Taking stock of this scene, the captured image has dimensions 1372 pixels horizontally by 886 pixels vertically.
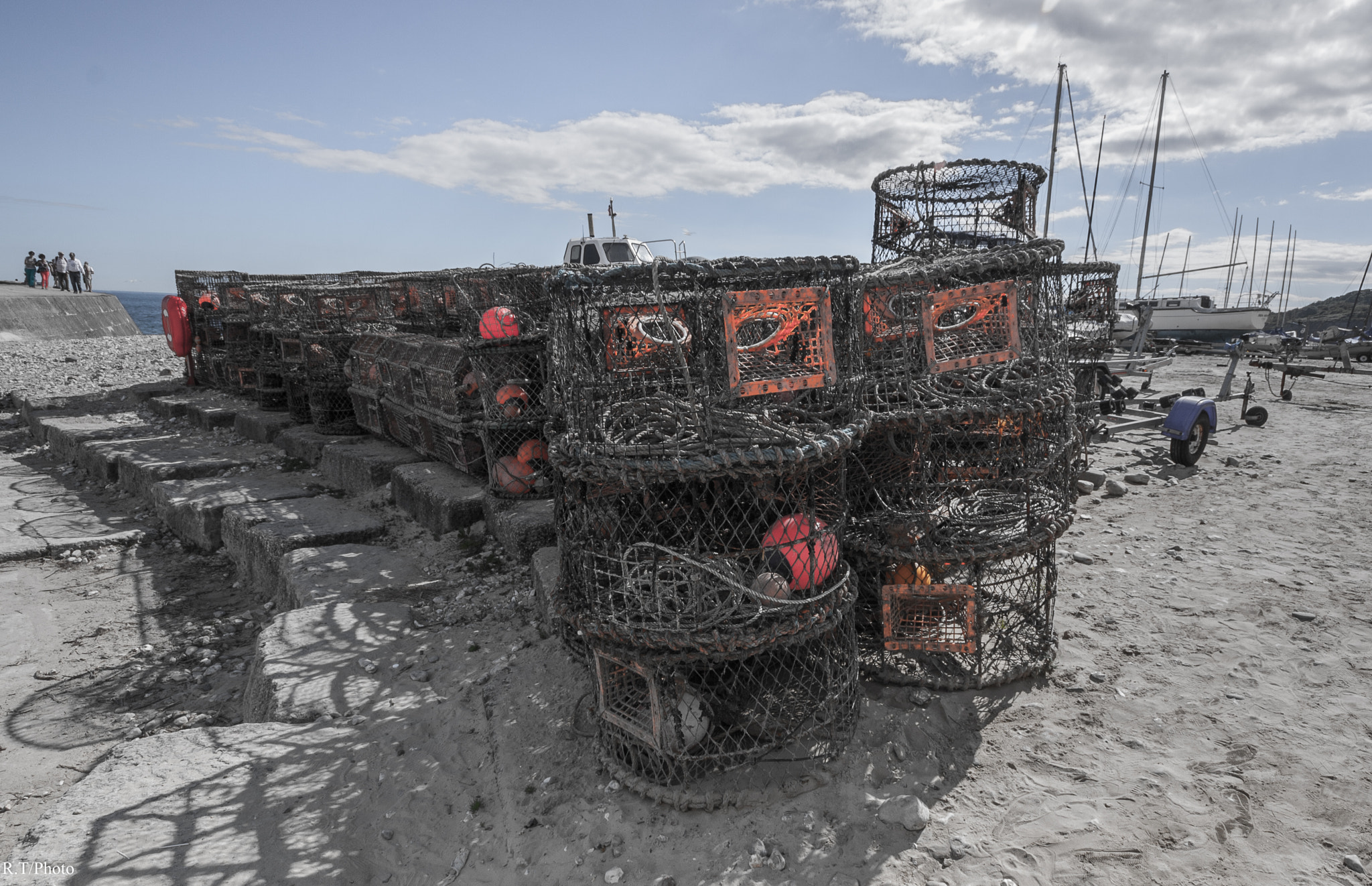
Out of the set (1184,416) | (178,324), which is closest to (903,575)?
(1184,416)

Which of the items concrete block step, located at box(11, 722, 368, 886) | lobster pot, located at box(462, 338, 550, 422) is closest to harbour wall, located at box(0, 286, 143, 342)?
lobster pot, located at box(462, 338, 550, 422)

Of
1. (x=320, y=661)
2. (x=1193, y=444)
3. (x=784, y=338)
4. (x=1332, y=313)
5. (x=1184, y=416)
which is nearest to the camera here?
(x=784, y=338)

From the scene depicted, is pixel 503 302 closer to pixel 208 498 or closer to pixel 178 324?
pixel 208 498

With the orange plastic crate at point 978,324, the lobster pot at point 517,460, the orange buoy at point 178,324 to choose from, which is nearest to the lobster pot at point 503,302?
the lobster pot at point 517,460

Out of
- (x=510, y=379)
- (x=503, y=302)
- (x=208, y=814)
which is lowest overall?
(x=208, y=814)

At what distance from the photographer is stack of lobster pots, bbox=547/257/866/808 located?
8.88ft

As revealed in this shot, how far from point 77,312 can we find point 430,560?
2399 cm

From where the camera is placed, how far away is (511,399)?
17.9 feet

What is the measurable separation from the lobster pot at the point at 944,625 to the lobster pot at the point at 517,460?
8.55 feet

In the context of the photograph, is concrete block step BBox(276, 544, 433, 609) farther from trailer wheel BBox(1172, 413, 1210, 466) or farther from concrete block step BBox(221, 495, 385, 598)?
trailer wheel BBox(1172, 413, 1210, 466)

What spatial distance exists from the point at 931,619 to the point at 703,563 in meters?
1.65

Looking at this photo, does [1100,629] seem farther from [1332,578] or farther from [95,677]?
[95,677]

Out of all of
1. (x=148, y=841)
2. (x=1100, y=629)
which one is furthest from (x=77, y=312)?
(x=1100, y=629)

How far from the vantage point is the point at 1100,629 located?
4191 millimetres
